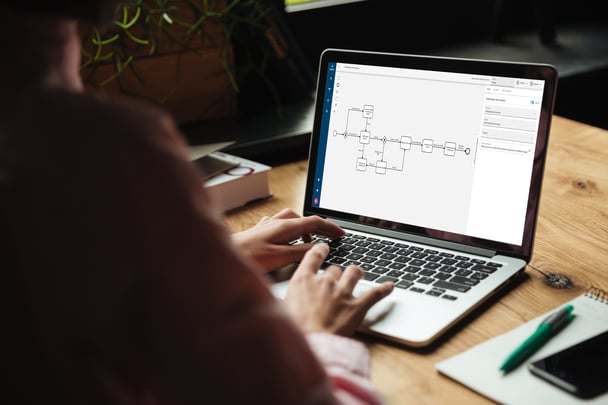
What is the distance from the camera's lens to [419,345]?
83 centimetres

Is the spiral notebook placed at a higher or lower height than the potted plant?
lower

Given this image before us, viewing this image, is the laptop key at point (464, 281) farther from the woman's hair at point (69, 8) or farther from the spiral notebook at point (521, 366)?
the woman's hair at point (69, 8)

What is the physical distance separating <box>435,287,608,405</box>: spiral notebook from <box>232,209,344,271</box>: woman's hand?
30 cm

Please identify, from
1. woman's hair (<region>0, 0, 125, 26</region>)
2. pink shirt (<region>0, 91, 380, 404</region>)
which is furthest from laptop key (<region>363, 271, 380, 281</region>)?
woman's hair (<region>0, 0, 125, 26</region>)

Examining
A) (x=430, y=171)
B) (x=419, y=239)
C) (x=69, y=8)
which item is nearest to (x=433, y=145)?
(x=430, y=171)

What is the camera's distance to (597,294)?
940mm

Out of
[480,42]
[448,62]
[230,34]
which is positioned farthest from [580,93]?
[448,62]

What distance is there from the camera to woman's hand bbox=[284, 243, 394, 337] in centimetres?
79

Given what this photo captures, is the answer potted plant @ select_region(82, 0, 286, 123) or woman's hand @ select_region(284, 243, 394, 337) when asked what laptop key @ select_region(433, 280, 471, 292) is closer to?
woman's hand @ select_region(284, 243, 394, 337)

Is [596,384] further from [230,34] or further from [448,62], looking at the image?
[230,34]

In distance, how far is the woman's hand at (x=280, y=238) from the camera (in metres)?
1.00

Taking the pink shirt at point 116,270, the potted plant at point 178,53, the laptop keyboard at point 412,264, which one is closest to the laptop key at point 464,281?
the laptop keyboard at point 412,264

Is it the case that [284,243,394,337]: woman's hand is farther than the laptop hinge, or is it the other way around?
the laptop hinge

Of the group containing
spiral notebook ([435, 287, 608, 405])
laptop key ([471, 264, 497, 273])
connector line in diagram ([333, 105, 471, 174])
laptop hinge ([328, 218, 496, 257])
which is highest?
connector line in diagram ([333, 105, 471, 174])
